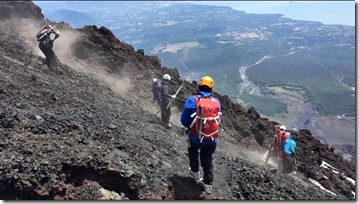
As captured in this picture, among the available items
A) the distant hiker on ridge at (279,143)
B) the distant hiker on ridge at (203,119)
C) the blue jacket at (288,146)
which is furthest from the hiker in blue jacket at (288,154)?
the distant hiker on ridge at (203,119)

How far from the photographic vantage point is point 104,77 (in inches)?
924

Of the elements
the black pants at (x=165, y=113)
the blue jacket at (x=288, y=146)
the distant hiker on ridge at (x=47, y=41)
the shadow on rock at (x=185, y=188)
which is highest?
the distant hiker on ridge at (x=47, y=41)

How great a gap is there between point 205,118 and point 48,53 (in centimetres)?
1366

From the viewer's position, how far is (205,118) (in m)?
8.02

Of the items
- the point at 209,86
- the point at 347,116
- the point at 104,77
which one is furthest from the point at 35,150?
the point at 347,116

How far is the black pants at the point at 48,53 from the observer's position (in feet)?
62.5

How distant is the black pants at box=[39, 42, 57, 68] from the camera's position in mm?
19062

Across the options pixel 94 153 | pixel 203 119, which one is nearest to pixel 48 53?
pixel 94 153

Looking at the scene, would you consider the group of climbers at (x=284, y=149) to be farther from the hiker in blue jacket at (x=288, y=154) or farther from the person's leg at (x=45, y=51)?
the person's leg at (x=45, y=51)

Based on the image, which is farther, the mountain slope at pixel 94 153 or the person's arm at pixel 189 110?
the person's arm at pixel 189 110

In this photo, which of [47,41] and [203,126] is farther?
[47,41]

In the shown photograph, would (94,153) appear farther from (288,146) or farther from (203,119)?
(288,146)

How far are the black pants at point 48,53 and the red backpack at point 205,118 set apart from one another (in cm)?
1319

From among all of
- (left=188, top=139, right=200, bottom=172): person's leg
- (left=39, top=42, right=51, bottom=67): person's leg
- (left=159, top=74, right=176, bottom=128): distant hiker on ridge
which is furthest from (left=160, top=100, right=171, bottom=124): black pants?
(left=188, top=139, right=200, bottom=172): person's leg
